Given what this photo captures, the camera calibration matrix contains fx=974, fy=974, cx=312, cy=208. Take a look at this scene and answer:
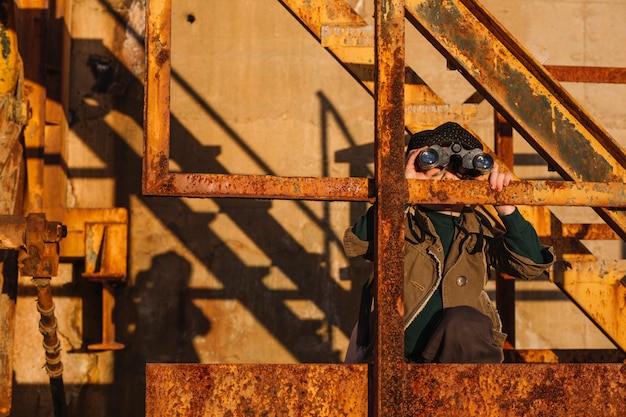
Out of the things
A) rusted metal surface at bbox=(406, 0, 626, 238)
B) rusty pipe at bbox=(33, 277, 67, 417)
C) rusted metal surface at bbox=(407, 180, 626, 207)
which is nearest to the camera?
rusted metal surface at bbox=(407, 180, 626, 207)

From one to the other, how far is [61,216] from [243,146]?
3.93ft

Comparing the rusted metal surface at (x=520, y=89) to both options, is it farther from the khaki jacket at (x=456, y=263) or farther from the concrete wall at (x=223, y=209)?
the concrete wall at (x=223, y=209)

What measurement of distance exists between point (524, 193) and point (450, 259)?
2.23ft

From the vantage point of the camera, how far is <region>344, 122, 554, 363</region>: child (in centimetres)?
333

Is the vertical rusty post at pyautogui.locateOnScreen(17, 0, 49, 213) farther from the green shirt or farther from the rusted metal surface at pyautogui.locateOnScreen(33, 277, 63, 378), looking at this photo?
the green shirt

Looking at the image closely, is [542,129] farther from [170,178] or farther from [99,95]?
[99,95]

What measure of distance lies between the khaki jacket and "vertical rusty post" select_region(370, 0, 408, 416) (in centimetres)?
55

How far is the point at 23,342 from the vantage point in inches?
230

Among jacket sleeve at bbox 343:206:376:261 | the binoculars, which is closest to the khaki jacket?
jacket sleeve at bbox 343:206:376:261

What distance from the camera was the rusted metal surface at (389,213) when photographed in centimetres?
287

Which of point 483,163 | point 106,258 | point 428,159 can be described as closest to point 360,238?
point 428,159

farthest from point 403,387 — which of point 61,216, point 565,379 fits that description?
point 61,216

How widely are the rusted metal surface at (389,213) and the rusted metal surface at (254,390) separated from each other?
10 cm

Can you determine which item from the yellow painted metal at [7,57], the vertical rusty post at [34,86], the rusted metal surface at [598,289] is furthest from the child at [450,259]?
the vertical rusty post at [34,86]
